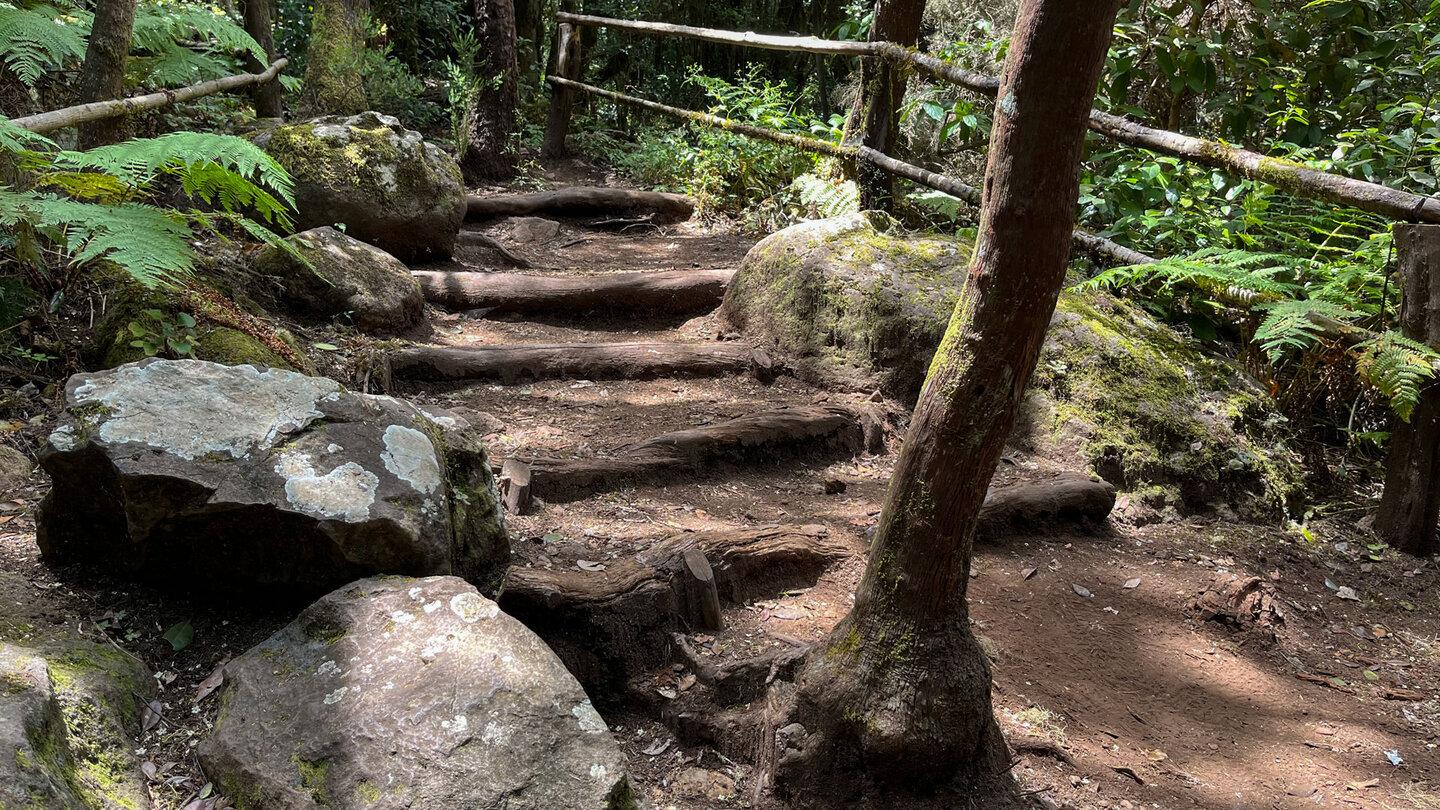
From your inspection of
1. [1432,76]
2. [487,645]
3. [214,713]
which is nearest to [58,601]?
[214,713]

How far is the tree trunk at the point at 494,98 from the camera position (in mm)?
8195

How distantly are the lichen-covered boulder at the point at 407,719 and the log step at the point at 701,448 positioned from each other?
3.85ft

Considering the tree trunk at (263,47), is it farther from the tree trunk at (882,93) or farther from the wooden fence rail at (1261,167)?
the wooden fence rail at (1261,167)

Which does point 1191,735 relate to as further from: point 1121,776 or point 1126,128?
point 1126,128

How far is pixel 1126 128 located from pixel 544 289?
3160mm

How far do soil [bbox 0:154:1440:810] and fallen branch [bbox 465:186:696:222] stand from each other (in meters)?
3.75

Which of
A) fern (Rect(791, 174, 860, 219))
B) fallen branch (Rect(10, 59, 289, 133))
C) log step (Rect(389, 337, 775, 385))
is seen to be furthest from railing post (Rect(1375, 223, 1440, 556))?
fallen branch (Rect(10, 59, 289, 133))

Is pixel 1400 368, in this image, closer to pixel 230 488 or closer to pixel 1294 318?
pixel 1294 318

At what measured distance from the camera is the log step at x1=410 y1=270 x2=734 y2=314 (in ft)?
16.8

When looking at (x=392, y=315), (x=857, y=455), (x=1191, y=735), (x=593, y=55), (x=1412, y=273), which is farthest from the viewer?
(x=593, y=55)

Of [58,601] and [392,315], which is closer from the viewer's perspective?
[58,601]

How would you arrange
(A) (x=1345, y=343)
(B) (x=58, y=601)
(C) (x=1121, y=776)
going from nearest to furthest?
(B) (x=58, y=601) → (C) (x=1121, y=776) → (A) (x=1345, y=343)

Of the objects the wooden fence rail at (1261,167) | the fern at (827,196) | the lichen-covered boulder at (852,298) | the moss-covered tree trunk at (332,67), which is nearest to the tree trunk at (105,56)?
the lichen-covered boulder at (852,298)

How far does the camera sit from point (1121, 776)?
7.30ft
